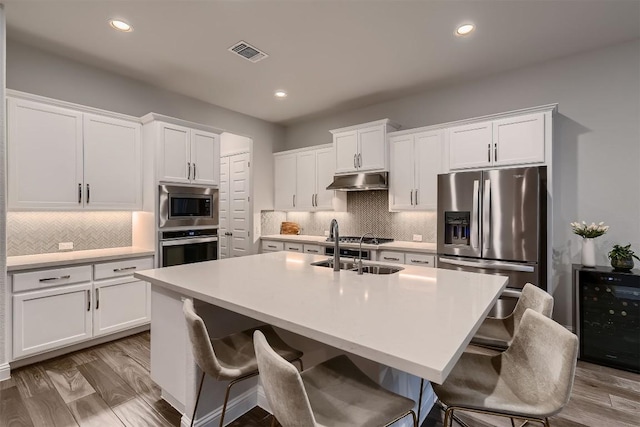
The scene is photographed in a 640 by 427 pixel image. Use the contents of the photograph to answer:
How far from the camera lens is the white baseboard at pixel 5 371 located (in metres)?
2.51

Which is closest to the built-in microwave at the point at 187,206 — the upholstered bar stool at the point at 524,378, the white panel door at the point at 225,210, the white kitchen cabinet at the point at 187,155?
the white kitchen cabinet at the point at 187,155

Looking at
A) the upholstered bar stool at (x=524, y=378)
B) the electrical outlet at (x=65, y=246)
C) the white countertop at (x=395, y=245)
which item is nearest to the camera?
the upholstered bar stool at (x=524, y=378)

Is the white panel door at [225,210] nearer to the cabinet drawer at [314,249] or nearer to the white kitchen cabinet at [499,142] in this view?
the cabinet drawer at [314,249]

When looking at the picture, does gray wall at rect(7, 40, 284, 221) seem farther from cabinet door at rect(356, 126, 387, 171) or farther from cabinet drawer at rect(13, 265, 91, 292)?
cabinet door at rect(356, 126, 387, 171)

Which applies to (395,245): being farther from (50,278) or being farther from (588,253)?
(50,278)

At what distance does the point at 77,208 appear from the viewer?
3.13m

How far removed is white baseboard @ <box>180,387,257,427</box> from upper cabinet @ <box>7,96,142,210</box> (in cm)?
242

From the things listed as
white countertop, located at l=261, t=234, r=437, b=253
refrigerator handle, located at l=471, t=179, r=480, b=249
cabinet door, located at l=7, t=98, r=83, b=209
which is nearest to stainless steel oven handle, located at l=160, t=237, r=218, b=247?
cabinet door, located at l=7, t=98, r=83, b=209

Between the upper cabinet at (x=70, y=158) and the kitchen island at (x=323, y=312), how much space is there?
5.64ft

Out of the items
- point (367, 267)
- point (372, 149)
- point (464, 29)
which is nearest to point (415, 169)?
point (372, 149)

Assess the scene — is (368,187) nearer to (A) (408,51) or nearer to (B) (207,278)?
(A) (408,51)

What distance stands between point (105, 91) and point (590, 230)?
518 cm

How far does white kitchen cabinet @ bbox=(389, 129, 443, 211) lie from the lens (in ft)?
12.5

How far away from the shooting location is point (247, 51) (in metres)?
3.14
